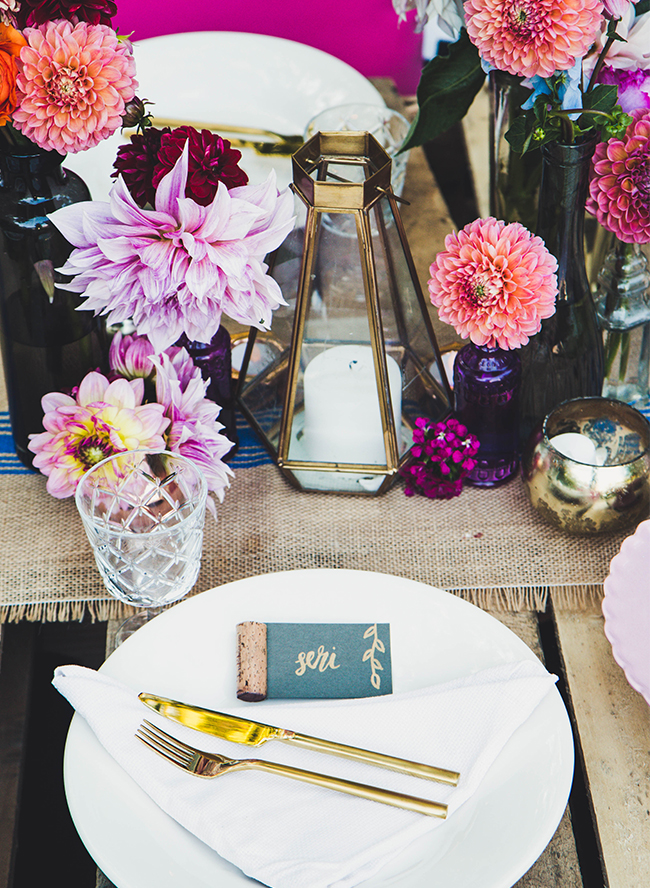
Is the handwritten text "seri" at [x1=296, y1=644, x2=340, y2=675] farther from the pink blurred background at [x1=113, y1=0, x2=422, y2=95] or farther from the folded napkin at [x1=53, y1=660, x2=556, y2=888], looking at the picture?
the pink blurred background at [x1=113, y1=0, x2=422, y2=95]

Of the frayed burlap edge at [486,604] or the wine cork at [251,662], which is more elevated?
the wine cork at [251,662]

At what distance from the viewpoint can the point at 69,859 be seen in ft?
1.71

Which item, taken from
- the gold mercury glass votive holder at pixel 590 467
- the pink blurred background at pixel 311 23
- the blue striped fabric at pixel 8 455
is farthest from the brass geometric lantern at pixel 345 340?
the pink blurred background at pixel 311 23

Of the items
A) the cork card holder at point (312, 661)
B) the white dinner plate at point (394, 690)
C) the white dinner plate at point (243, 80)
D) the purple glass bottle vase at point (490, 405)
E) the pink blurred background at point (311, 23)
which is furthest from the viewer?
the pink blurred background at point (311, 23)

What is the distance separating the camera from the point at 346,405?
64cm

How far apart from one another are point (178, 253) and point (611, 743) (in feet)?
1.31

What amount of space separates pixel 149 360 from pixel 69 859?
331mm

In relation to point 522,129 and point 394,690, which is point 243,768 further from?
point 522,129

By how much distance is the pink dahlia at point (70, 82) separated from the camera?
0.51 m

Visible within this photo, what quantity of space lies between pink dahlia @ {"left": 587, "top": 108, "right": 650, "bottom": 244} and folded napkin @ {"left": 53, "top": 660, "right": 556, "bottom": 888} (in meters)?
0.33

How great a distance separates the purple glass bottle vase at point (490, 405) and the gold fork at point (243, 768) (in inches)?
12.0

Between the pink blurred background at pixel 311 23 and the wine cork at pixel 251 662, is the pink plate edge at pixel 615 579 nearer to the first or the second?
the wine cork at pixel 251 662

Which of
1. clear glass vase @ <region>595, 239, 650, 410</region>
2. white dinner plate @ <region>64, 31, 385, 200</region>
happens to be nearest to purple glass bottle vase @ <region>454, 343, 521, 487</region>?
clear glass vase @ <region>595, 239, 650, 410</region>

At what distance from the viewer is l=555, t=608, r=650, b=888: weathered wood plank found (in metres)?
0.49
